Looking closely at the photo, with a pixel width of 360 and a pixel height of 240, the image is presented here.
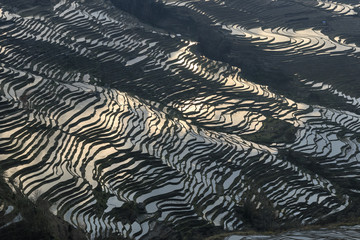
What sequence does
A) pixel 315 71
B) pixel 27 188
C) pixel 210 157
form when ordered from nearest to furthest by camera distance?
pixel 27 188 → pixel 210 157 → pixel 315 71

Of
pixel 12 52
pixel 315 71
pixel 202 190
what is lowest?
pixel 202 190

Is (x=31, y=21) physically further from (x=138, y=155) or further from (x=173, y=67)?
(x=138, y=155)

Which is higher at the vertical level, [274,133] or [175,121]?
[175,121]

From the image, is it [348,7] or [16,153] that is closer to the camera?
[16,153]

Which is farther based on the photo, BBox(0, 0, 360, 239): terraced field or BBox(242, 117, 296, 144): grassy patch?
BBox(242, 117, 296, 144): grassy patch

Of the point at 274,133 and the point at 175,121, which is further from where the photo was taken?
the point at 274,133

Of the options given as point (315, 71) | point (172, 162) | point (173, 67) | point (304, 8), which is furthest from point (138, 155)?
point (304, 8)

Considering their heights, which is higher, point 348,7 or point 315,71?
point 348,7

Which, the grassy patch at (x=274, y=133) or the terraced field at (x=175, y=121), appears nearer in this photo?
the terraced field at (x=175, y=121)
